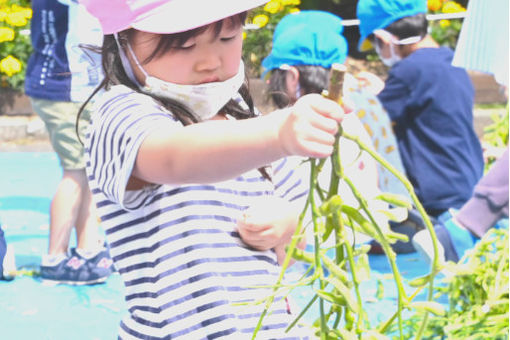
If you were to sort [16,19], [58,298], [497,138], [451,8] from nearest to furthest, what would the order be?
[58,298] → [497,138] → [16,19] → [451,8]

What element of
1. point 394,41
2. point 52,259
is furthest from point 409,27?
point 52,259

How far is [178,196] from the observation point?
165 centimetres

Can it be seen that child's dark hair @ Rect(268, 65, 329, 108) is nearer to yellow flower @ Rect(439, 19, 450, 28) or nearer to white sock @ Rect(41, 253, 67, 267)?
white sock @ Rect(41, 253, 67, 267)

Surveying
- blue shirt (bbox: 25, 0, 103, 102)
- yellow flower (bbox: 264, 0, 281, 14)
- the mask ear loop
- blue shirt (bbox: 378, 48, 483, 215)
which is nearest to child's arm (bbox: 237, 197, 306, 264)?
the mask ear loop

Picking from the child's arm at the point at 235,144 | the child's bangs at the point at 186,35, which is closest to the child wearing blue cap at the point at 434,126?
the child's bangs at the point at 186,35

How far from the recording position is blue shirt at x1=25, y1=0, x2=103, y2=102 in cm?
370

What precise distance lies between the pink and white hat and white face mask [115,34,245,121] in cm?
10

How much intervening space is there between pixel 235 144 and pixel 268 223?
15.1 inches

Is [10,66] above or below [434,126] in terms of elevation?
below

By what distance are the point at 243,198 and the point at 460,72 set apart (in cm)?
293

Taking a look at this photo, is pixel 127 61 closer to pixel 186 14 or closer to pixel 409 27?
pixel 186 14

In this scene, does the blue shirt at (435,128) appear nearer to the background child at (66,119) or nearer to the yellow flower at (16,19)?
the background child at (66,119)

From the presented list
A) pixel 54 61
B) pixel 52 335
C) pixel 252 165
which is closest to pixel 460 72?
pixel 54 61

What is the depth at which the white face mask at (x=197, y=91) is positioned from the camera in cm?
161
